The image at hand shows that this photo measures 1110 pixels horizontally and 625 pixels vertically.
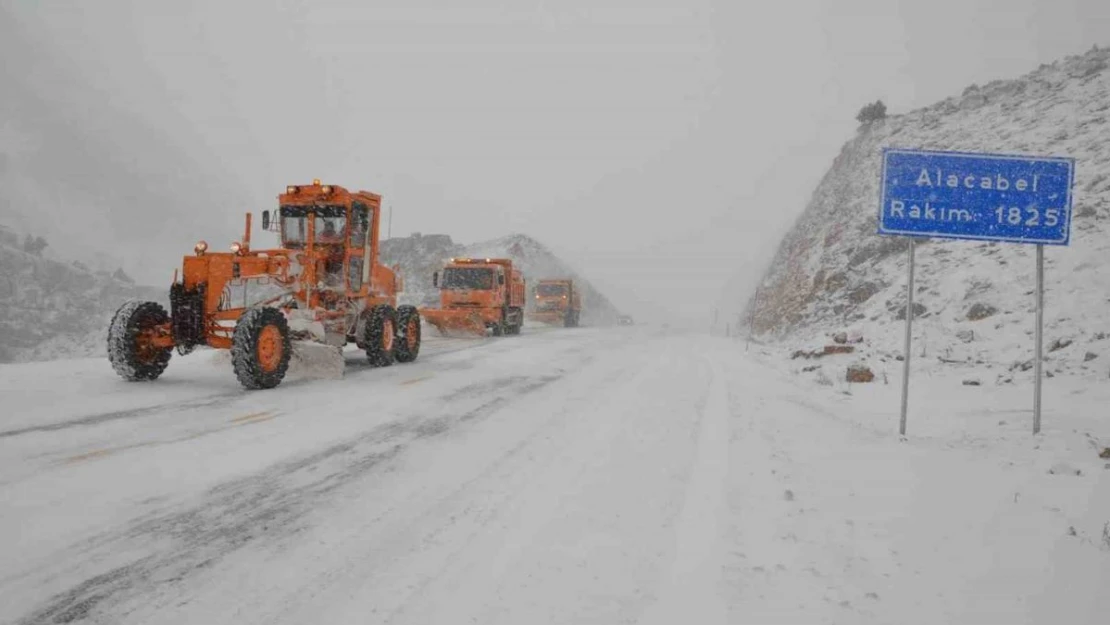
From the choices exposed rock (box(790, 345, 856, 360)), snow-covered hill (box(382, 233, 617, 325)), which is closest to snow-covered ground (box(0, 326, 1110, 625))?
exposed rock (box(790, 345, 856, 360))

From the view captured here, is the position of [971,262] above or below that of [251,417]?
above

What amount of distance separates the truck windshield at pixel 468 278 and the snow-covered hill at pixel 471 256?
1778 cm

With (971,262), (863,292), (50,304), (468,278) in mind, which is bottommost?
(50,304)

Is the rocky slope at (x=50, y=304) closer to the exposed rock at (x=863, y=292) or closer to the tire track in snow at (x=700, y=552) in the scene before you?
the tire track in snow at (x=700, y=552)

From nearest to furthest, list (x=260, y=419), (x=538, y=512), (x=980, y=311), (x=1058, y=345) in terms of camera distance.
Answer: (x=538, y=512) → (x=260, y=419) → (x=1058, y=345) → (x=980, y=311)

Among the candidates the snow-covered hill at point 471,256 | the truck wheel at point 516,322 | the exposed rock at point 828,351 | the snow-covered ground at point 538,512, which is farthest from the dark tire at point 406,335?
the snow-covered hill at point 471,256

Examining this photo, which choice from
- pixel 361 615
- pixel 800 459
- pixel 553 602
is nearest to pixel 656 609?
pixel 553 602

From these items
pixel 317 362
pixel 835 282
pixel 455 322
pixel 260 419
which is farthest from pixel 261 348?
pixel 835 282

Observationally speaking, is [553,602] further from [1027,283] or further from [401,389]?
[1027,283]

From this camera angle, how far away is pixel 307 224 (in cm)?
1002

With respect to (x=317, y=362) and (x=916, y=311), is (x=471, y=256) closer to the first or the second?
(x=916, y=311)

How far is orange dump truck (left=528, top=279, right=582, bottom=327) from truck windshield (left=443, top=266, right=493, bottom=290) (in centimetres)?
1232

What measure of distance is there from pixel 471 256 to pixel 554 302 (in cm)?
2009

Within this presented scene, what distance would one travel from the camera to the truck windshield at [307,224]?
10.1m
